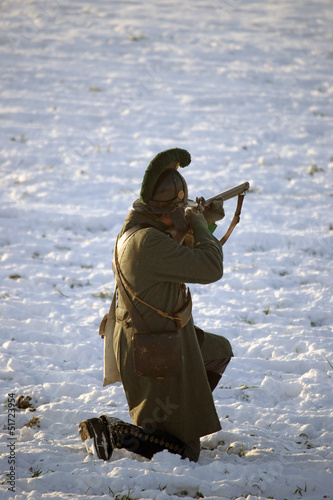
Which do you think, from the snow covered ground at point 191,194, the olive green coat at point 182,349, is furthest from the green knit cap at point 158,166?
the snow covered ground at point 191,194

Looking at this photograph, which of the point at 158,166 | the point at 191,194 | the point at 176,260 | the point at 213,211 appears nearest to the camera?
the point at 176,260

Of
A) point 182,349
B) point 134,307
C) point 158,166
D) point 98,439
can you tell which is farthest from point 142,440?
point 158,166

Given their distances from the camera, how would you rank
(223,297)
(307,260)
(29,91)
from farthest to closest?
(29,91) < (307,260) < (223,297)

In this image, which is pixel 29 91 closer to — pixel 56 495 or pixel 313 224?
pixel 313 224

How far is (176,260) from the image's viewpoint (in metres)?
3.02

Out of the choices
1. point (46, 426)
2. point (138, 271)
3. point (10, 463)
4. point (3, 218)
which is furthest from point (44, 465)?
point (3, 218)

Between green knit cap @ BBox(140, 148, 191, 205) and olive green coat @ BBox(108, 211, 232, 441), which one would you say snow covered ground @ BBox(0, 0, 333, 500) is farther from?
green knit cap @ BBox(140, 148, 191, 205)

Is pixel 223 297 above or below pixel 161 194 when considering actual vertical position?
below

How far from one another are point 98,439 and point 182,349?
0.72 meters

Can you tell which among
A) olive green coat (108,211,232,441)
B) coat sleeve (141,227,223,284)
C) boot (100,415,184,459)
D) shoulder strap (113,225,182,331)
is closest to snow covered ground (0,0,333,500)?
boot (100,415,184,459)

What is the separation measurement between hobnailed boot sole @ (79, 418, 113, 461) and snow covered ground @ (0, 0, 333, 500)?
0.08 meters

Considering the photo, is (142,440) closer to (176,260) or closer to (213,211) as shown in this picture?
(176,260)

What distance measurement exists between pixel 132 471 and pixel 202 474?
0.39 meters

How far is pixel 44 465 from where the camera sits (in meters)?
3.19
